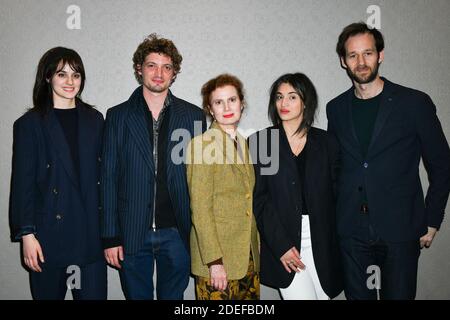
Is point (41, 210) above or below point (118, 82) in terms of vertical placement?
below

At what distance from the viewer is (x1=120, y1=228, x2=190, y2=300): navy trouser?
217cm

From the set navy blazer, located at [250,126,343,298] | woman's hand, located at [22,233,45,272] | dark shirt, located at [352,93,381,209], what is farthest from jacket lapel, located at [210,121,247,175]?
woman's hand, located at [22,233,45,272]

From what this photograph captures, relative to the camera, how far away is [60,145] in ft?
6.75

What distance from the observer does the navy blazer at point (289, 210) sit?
2.04m

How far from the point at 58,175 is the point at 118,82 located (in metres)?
0.99

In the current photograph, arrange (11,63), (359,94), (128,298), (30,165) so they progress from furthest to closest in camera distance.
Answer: (11,63) < (359,94) < (128,298) < (30,165)

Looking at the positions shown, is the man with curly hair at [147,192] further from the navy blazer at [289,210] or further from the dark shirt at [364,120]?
the dark shirt at [364,120]

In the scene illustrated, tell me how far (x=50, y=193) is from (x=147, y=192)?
0.59 meters

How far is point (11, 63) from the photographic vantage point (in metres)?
2.65

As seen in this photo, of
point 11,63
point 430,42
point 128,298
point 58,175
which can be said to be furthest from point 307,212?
point 11,63

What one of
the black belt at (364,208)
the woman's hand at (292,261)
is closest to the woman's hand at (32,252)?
the woman's hand at (292,261)

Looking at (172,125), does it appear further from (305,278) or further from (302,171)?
(305,278)

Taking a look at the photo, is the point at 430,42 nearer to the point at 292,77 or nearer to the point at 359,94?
the point at 359,94

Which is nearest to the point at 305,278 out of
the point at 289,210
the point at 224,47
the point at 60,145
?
the point at 289,210
